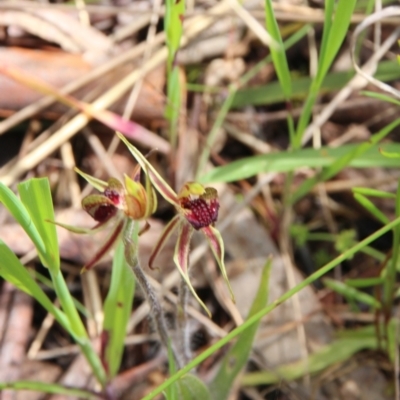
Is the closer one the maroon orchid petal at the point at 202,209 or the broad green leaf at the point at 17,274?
the maroon orchid petal at the point at 202,209

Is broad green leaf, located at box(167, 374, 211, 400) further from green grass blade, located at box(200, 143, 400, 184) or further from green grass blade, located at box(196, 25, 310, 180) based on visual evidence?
green grass blade, located at box(196, 25, 310, 180)

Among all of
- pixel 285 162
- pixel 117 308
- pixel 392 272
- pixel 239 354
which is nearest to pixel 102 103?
pixel 285 162

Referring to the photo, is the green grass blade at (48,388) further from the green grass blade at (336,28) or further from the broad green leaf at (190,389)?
the green grass blade at (336,28)

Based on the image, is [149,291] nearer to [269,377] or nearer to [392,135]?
[269,377]

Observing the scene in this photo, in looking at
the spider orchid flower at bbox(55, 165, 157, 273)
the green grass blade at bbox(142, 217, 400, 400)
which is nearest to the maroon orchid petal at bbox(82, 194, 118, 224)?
the spider orchid flower at bbox(55, 165, 157, 273)

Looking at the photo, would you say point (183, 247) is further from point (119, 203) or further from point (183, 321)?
point (183, 321)

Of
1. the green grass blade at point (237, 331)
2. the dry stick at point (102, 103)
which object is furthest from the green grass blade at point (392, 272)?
the dry stick at point (102, 103)

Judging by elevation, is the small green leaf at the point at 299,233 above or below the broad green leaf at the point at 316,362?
above
